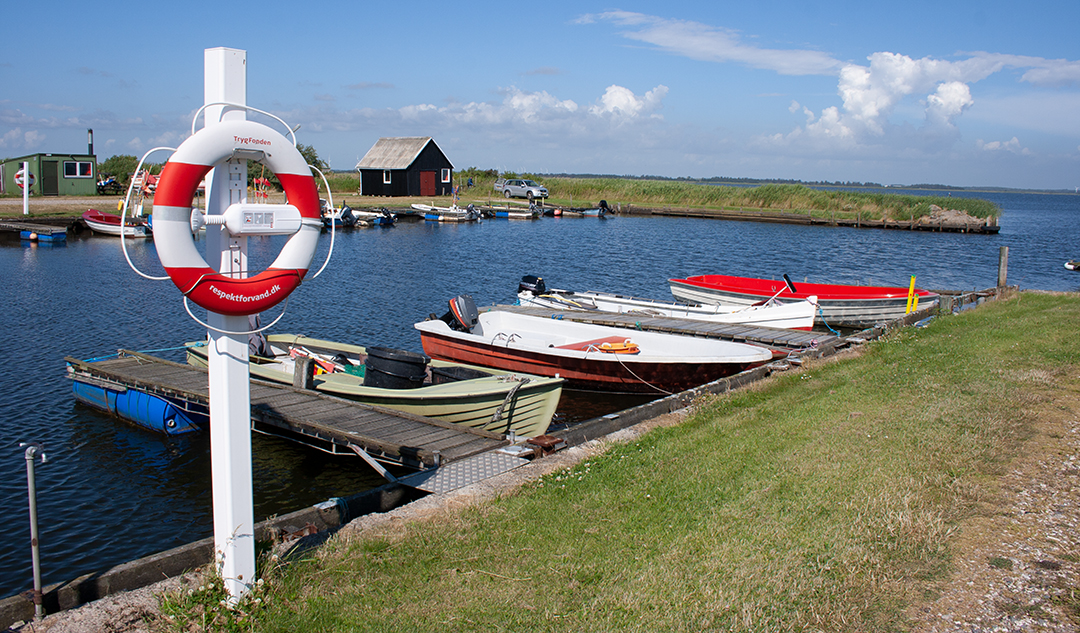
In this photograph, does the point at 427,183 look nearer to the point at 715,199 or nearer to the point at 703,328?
the point at 715,199

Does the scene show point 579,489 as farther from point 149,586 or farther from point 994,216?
point 994,216

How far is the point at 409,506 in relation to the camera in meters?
6.50

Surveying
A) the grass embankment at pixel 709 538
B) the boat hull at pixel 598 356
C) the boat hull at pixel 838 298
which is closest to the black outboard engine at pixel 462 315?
the boat hull at pixel 598 356

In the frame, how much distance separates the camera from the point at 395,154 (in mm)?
64875

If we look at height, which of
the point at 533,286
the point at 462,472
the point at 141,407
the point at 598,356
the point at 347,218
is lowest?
the point at 141,407

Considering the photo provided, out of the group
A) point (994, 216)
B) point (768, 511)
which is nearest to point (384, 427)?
point (768, 511)

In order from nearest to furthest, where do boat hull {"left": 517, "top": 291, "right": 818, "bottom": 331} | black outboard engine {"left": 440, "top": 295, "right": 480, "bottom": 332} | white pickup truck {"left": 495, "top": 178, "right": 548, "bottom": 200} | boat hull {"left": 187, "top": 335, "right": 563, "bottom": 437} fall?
boat hull {"left": 187, "top": 335, "right": 563, "bottom": 437}
black outboard engine {"left": 440, "top": 295, "right": 480, "bottom": 332}
boat hull {"left": 517, "top": 291, "right": 818, "bottom": 331}
white pickup truck {"left": 495, "top": 178, "right": 548, "bottom": 200}

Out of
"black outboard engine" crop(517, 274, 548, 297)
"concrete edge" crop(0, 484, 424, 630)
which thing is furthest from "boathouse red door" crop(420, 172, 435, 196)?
"concrete edge" crop(0, 484, 424, 630)

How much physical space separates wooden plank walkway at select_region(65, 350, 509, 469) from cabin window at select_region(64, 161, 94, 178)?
47.5 m

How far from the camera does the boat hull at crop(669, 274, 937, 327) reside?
20.7m

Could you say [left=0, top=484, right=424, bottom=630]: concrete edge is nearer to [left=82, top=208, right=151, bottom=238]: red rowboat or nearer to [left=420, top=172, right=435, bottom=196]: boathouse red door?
[left=82, top=208, right=151, bottom=238]: red rowboat

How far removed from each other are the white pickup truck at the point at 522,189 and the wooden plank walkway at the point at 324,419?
6050 centimetres

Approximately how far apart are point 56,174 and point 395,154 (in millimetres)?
24520

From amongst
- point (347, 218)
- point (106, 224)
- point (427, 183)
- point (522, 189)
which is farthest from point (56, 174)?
point (522, 189)
